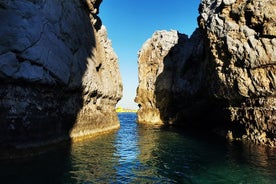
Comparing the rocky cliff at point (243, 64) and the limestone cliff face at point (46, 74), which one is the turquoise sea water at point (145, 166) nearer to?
the limestone cliff face at point (46, 74)

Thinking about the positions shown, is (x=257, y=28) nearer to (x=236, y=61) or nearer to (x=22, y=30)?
(x=236, y=61)

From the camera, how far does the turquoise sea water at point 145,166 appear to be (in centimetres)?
1398

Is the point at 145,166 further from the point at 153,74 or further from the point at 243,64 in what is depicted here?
the point at 153,74

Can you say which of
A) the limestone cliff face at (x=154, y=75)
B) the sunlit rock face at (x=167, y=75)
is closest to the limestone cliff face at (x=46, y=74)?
A: the sunlit rock face at (x=167, y=75)

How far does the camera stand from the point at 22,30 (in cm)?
1933

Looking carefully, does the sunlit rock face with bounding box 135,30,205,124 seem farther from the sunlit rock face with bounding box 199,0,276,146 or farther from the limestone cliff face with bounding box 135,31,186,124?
the sunlit rock face with bounding box 199,0,276,146

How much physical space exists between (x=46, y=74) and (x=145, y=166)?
10.8 metres

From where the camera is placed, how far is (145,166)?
17.2 meters

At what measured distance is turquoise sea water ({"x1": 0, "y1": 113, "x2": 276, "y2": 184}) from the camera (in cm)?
1398

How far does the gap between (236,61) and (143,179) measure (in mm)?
16494

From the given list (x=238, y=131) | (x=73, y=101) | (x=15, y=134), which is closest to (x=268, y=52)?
(x=238, y=131)

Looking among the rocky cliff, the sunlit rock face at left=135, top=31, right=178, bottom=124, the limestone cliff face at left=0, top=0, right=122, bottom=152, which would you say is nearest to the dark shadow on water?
the limestone cliff face at left=0, top=0, right=122, bottom=152

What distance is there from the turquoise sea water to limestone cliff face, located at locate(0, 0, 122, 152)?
2470 millimetres

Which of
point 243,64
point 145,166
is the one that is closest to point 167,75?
point 243,64
